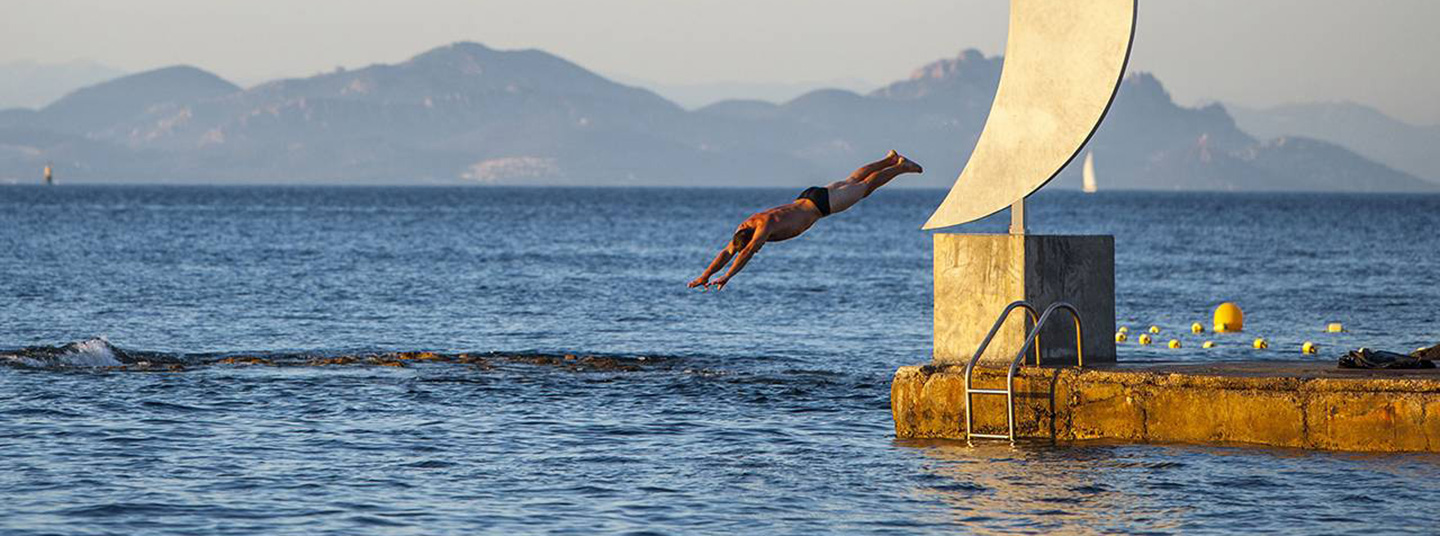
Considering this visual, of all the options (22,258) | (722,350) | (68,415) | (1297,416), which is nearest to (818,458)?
(1297,416)

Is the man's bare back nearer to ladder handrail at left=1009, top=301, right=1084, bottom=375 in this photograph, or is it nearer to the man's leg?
the man's leg

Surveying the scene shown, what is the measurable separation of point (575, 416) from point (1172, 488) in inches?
308

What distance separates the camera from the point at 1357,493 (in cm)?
1583

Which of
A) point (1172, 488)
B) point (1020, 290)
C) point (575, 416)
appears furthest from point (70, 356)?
point (1172, 488)

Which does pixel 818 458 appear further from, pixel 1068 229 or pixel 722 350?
pixel 1068 229

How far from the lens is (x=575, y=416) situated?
21766 millimetres

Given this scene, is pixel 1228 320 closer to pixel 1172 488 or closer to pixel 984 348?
pixel 984 348

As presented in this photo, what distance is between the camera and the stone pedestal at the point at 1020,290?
1861 centimetres

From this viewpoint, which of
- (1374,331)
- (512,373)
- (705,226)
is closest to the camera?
(512,373)

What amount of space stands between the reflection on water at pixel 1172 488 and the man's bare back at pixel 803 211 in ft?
8.49

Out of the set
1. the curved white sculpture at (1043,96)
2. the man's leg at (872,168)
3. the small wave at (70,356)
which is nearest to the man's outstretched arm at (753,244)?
the man's leg at (872,168)

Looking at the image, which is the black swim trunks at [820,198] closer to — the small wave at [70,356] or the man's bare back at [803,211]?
the man's bare back at [803,211]

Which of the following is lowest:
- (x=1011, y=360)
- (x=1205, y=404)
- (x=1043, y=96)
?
(x=1205, y=404)

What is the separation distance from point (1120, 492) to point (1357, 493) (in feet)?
6.42
